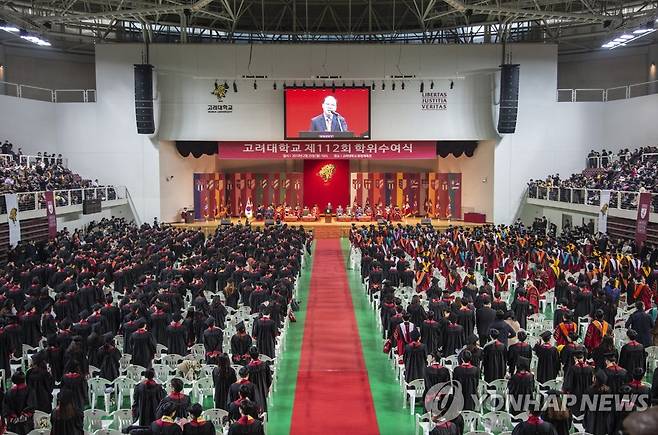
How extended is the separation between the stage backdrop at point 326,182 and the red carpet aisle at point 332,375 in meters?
17.3

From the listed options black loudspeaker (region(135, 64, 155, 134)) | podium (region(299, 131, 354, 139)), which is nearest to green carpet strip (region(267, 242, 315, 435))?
podium (region(299, 131, 354, 139))

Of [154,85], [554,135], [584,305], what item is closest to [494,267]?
[584,305]

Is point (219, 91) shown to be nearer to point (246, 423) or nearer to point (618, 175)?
point (618, 175)

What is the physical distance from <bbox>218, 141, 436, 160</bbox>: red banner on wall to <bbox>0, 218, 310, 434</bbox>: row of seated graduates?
915 centimetres

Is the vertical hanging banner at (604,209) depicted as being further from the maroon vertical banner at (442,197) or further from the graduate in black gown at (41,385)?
the graduate in black gown at (41,385)

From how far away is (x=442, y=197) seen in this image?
3228cm

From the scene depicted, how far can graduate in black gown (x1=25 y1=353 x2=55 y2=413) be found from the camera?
802 cm

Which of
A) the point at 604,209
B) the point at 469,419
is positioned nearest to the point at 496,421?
the point at 469,419

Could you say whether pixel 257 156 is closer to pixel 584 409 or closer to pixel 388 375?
pixel 388 375

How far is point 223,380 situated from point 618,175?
21305 mm

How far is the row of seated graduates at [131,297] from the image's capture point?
9383 millimetres

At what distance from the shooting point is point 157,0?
2483 cm

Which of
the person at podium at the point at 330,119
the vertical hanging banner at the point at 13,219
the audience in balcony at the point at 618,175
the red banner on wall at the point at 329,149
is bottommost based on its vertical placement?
the vertical hanging banner at the point at 13,219

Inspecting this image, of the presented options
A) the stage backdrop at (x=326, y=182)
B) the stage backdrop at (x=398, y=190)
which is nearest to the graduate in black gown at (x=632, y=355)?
the stage backdrop at (x=398, y=190)
